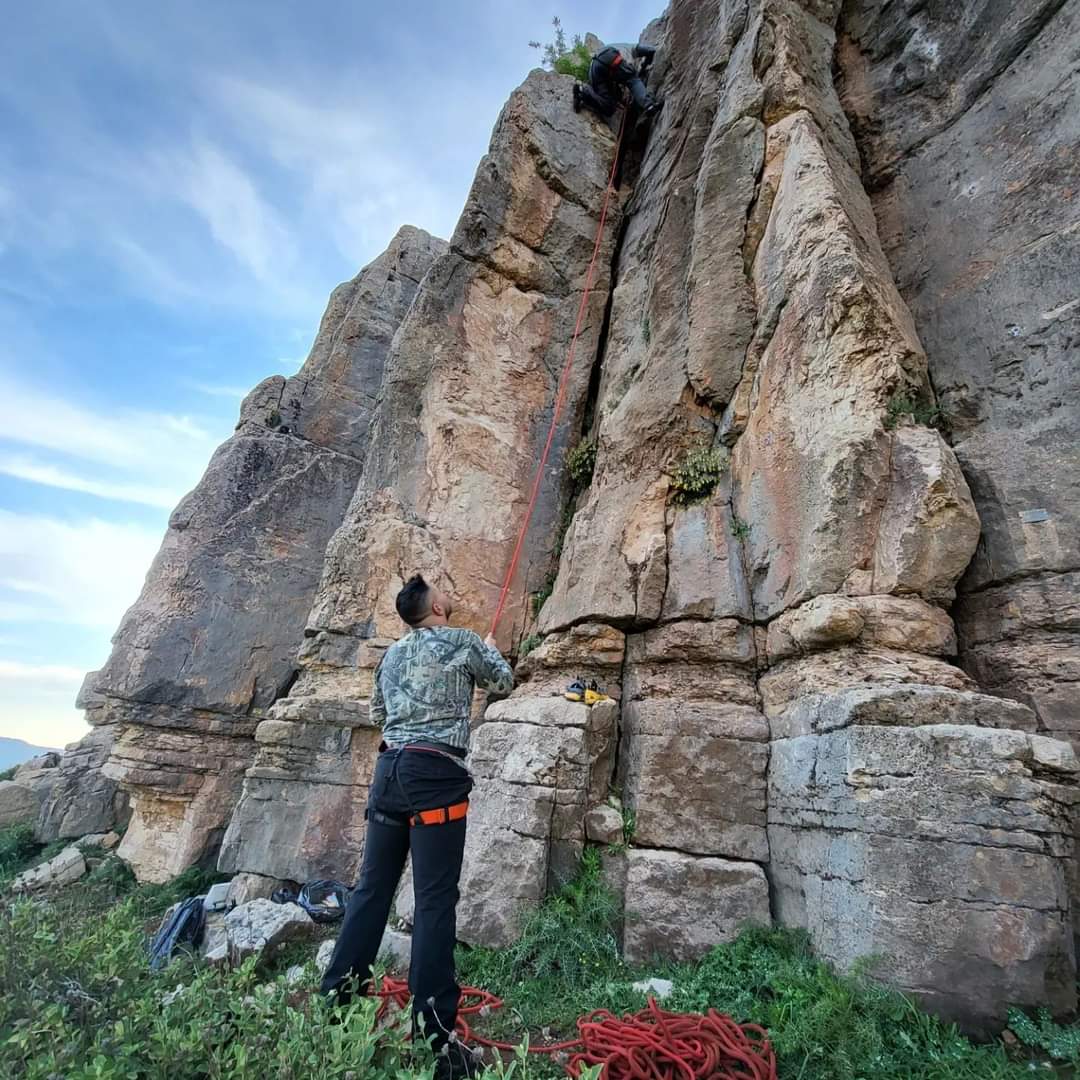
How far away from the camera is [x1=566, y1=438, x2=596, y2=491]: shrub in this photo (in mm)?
8242

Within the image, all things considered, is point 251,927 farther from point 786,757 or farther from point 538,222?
point 538,222

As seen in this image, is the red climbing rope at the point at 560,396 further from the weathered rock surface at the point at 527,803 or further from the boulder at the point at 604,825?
the boulder at the point at 604,825

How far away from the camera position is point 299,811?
22.3ft

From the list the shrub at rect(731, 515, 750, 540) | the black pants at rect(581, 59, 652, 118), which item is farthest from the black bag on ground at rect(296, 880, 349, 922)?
the black pants at rect(581, 59, 652, 118)

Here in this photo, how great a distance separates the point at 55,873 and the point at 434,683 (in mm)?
11626

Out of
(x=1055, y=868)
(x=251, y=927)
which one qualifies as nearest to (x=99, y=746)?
(x=251, y=927)

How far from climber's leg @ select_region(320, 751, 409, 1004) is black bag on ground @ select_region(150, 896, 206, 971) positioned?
3.87m

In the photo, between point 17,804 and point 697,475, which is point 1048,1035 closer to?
point 697,475

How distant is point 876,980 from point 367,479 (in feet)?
23.8

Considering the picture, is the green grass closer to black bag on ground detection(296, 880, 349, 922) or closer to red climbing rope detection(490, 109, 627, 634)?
black bag on ground detection(296, 880, 349, 922)

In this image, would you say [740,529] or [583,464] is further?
[583,464]

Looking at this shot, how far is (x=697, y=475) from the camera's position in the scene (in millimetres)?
6090

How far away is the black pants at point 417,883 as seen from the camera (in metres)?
2.88

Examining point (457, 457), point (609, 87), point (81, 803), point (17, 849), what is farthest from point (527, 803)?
point (17, 849)
